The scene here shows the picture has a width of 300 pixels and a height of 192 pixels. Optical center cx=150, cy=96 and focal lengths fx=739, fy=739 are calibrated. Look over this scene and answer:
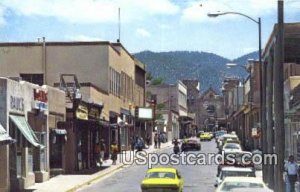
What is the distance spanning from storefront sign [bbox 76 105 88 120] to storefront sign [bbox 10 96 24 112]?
11523 millimetres

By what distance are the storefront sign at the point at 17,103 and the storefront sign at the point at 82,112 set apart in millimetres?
11523

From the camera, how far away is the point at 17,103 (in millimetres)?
33250

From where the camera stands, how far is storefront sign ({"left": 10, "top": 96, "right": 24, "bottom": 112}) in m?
32.4

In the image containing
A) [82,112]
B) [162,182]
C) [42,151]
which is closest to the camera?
[162,182]

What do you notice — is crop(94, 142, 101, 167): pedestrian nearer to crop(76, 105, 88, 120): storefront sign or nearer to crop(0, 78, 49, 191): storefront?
Answer: crop(76, 105, 88, 120): storefront sign

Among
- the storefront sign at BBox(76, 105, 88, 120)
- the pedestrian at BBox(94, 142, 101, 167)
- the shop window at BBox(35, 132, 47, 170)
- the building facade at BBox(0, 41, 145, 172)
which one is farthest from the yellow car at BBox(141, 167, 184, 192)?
the building facade at BBox(0, 41, 145, 172)

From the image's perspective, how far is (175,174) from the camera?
28.8 metres

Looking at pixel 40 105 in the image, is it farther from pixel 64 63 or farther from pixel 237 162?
pixel 64 63

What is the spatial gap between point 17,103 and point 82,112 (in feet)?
46.2

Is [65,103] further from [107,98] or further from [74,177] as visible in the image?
[107,98]

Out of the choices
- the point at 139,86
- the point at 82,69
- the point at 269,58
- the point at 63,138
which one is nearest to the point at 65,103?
the point at 63,138

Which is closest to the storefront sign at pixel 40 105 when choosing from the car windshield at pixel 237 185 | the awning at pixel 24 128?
the awning at pixel 24 128

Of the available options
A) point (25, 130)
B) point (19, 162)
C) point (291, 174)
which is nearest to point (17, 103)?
point (25, 130)

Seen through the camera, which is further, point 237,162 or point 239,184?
point 237,162
